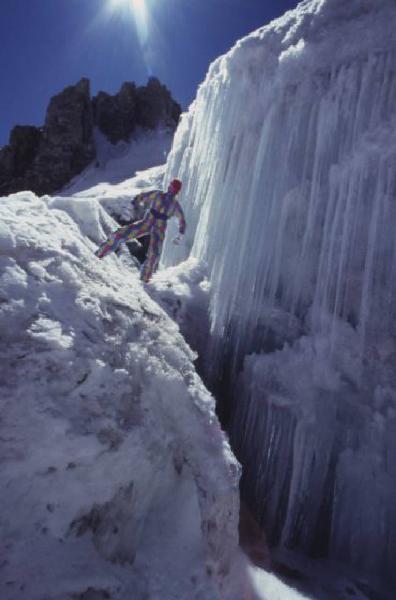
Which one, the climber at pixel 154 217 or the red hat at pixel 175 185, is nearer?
the climber at pixel 154 217

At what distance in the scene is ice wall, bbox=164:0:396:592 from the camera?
619 cm

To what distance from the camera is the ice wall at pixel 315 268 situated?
20.3ft

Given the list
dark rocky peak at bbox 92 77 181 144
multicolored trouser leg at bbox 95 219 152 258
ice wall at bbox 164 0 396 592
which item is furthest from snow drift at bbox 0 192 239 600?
dark rocky peak at bbox 92 77 181 144

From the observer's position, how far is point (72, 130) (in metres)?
29.9

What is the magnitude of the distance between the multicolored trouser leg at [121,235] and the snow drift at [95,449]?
1208 mm

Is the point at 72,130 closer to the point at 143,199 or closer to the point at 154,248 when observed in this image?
the point at 143,199

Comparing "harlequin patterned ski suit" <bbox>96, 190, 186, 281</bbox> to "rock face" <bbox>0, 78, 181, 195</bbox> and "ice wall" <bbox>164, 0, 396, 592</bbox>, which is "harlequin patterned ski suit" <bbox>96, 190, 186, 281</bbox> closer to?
"ice wall" <bbox>164, 0, 396, 592</bbox>

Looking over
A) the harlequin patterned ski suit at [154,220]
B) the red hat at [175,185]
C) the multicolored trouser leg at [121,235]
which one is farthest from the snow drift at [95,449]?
the red hat at [175,185]

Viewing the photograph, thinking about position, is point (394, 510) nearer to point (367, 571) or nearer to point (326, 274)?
point (367, 571)

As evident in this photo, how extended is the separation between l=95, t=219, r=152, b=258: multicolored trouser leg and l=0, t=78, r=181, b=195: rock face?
24621mm

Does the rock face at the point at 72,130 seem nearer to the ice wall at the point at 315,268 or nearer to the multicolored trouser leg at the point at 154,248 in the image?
the ice wall at the point at 315,268

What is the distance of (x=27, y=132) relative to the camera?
99.9 ft

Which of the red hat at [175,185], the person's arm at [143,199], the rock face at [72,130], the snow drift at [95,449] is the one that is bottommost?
the snow drift at [95,449]

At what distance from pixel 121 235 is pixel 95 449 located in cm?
352
